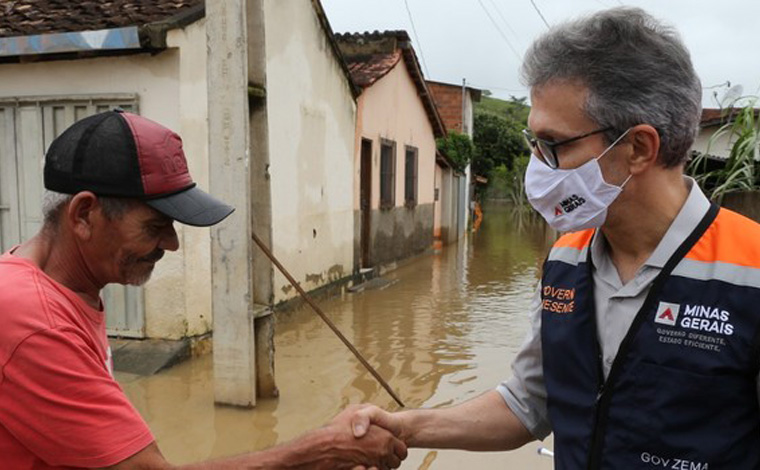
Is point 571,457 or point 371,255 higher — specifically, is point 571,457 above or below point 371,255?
above

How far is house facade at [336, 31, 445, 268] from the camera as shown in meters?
12.0

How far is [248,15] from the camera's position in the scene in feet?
17.6

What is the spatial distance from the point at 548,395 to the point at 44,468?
131 centimetres

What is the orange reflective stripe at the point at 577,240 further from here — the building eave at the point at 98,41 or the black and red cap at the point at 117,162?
the building eave at the point at 98,41

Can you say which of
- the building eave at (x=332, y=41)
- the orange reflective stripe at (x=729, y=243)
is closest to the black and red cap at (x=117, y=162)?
the orange reflective stripe at (x=729, y=243)

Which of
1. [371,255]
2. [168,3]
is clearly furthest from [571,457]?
[371,255]

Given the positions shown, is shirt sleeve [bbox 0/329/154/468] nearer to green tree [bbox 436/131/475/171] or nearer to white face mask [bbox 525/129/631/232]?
white face mask [bbox 525/129/631/232]

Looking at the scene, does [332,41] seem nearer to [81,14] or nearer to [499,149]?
[81,14]

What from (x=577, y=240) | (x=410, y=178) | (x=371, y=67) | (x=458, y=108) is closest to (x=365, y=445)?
(x=577, y=240)

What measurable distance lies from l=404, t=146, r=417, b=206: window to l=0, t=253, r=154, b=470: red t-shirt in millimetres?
13248

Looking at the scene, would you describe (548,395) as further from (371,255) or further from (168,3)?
(371,255)

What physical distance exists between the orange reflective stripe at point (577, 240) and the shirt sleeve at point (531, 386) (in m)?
0.15

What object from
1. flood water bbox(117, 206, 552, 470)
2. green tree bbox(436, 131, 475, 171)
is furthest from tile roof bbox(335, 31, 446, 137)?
green tree bbox(436, 131, 475, 171)

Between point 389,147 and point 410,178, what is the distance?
2.05m
